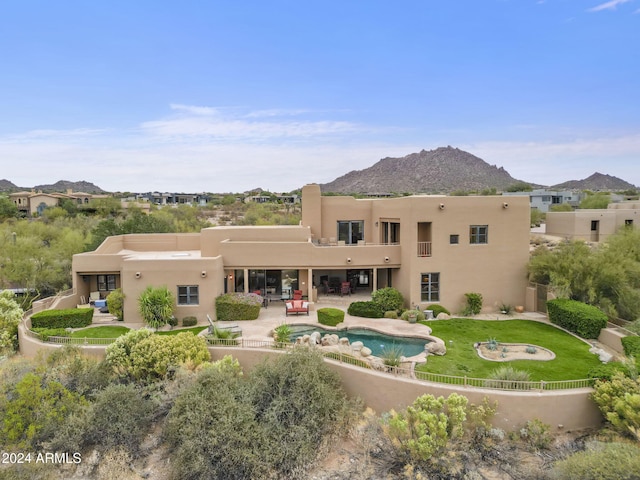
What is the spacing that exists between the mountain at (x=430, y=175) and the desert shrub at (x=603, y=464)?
7811 centimetres

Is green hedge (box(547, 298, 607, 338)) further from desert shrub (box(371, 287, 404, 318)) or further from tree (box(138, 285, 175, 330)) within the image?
tree (box(138, 285, 175, 330))

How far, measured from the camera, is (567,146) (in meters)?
47.1

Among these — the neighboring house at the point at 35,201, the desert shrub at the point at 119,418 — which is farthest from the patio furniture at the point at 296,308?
the neighboring house at the point at 35,201

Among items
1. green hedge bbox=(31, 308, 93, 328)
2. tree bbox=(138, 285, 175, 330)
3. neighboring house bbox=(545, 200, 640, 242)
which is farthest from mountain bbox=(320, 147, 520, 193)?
green hedge bbox=(31, 308, 93, 328)

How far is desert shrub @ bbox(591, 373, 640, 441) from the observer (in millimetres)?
11016

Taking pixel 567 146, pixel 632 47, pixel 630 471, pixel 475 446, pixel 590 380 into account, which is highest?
pixel 632 47

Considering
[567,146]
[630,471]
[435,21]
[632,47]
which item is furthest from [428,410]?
[567,146]

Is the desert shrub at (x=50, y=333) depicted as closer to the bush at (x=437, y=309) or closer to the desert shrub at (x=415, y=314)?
the desert shrub at (x=415, y=314)

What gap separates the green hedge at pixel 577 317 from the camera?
17.3 meters

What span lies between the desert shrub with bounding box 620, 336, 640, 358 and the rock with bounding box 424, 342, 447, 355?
6.21 meters

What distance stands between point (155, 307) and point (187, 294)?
1778 millimetres

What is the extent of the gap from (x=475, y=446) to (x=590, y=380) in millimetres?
4175

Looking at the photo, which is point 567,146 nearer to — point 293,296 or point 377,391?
point 293,296

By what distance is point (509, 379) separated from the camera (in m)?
13.0
